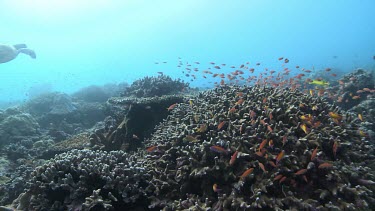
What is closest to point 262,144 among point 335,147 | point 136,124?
point 335,147

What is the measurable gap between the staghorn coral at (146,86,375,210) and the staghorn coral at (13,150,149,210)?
1.37 ft

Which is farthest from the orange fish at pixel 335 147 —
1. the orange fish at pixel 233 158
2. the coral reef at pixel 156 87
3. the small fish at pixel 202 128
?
the coral reef at pixel 156 87

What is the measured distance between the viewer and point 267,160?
4.33m

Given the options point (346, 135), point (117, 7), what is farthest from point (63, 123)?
point (117, 7)

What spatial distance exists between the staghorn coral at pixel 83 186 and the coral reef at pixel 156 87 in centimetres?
632

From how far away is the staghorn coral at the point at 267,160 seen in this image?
156 inches

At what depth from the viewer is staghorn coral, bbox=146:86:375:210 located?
3.96 m

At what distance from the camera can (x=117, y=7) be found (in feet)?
233

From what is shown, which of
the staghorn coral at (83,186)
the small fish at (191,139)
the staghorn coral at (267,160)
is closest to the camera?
the staghorn coral at (267,160)

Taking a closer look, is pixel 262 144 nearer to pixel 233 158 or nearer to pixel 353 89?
pixel 233 158

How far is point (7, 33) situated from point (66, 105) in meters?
75.5

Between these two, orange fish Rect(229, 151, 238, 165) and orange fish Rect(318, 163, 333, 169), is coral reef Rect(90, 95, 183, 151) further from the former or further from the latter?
orange fish Rect(318, 163, 333, 169)

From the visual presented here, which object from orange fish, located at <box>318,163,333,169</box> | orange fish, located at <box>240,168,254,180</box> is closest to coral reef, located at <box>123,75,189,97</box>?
orange fish, located at <box>240,168,254,180</box>

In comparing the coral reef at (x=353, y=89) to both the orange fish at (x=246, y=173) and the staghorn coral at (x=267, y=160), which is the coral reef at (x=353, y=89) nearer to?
the staghorn coral at (x=267, y=160)
